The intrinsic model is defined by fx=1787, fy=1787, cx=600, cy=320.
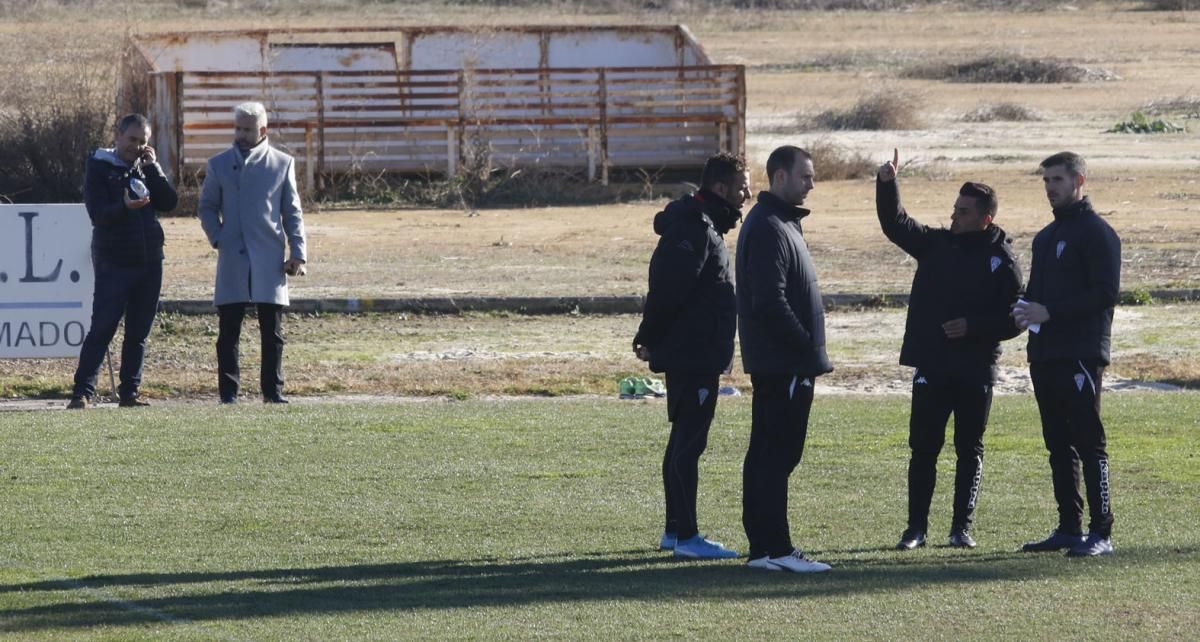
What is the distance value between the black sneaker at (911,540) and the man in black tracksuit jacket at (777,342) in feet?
2.08

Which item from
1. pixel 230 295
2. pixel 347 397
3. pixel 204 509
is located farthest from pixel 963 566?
pixel 347 397

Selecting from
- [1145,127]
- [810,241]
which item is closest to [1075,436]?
[810,241]

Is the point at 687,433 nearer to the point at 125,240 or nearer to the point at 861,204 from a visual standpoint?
the point at 125,240

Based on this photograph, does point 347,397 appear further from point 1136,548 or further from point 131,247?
point 1136,548

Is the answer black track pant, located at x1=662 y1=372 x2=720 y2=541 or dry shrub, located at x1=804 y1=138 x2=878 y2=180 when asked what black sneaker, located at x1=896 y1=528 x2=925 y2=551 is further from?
dry shrub, located at x1=804 y1=138 x2=878 y2=180

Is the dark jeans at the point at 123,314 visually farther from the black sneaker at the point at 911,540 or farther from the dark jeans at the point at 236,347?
the black sneaker at the point at 911,540

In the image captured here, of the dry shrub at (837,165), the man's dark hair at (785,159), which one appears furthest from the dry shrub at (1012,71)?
the man's dark hair at (785,159)

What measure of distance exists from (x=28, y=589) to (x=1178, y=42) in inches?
2067

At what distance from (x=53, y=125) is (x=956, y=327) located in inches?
838

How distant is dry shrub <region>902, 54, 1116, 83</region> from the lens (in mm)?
44438

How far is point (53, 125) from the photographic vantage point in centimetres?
2631

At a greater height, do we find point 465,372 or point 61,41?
point 61,41

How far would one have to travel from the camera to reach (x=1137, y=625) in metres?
6.34

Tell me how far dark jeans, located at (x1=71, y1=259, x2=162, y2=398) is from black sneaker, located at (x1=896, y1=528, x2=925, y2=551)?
19.0 ft
